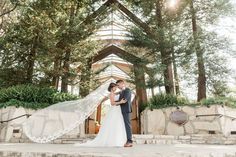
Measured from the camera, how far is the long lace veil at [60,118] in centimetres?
754

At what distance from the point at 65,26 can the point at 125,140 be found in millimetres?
6070

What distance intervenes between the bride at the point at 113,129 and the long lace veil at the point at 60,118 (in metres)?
0.95

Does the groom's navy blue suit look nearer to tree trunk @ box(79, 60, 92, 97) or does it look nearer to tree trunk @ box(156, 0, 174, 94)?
tree trunk @ box(156, 0, 174, 94)

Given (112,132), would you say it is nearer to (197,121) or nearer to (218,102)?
(197,121)

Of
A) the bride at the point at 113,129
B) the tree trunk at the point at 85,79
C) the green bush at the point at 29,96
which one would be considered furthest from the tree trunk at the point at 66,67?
the bride at the point at 113,129

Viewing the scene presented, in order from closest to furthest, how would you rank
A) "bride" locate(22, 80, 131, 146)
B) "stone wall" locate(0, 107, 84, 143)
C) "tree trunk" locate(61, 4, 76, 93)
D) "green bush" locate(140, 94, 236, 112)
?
"bride" locate(22, 80, 131, 146) < "stone wall" locate(0, 107, 84, 143) < "green bush" locate(140, 94, 236, 112) < "tree trunk" locate(61, 4, 76, 93)

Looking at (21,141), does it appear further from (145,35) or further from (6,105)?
(145,35)

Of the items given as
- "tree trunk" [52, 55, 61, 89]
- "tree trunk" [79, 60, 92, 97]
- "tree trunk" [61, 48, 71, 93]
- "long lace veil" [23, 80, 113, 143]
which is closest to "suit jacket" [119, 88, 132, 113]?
"long lace veil" [23, 80, 113, 143]

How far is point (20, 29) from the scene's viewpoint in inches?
428

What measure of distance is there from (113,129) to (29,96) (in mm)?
4745

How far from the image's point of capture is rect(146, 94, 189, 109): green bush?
1056 centimetres

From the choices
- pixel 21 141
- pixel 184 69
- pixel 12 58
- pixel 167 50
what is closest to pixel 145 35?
pixel 167 50

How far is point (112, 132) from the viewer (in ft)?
21.6

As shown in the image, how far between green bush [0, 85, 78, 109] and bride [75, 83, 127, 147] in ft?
13.7
